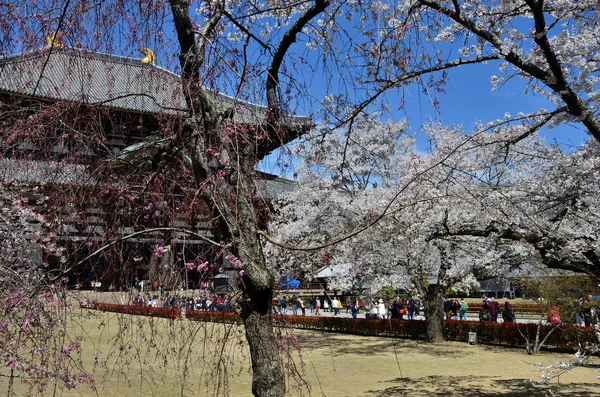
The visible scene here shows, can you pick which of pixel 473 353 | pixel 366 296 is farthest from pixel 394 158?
pixel 473 353

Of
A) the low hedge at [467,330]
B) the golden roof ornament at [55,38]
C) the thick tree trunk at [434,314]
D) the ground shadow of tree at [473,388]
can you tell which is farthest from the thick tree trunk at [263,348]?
the thick tree trunk at [434,314]

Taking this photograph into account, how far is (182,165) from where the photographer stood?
3221 millimetres

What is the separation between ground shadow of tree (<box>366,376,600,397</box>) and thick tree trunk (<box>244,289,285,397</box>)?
6.32 meters

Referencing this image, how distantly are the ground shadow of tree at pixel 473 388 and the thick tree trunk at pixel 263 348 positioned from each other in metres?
6.32

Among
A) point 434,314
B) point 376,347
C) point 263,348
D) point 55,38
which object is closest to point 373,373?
point 376,347

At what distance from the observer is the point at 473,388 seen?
29.0 ft

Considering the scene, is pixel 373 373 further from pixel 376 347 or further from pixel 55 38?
pixel 55 38

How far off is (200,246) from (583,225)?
27.4 feet

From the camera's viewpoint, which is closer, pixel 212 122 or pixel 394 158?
pixel 212 122

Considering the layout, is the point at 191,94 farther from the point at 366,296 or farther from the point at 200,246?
the point at 366,296

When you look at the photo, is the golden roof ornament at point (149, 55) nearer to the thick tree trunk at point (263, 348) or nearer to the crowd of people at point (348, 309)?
the crowd of people at point (348, 309)

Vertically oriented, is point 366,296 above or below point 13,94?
below

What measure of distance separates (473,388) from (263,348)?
761cm

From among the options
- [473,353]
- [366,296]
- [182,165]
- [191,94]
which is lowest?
[473,353]
